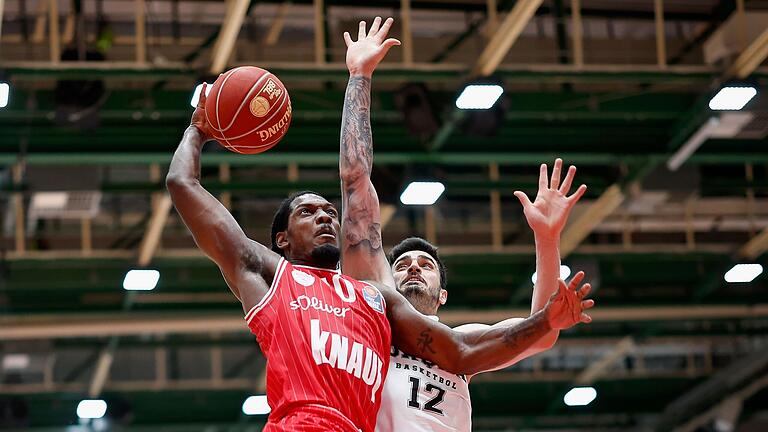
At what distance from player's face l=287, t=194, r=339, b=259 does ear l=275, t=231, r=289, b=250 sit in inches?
1.3

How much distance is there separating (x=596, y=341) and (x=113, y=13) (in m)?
10.8

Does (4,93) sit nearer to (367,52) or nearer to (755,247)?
(367,52)

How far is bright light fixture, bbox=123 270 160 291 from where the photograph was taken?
17.8 m

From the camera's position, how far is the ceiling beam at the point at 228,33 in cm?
1359

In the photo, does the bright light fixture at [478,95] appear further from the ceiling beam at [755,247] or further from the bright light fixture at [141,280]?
the ceiling beam at [755,247]

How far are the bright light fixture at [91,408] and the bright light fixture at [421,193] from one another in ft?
25.4

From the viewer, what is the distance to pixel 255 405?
22.9 metres

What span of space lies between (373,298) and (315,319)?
369mm

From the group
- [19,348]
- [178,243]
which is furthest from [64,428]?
[178,243]

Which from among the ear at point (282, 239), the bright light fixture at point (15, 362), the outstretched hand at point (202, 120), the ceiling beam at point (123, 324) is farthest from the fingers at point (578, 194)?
the bright light fixture at point (15, 362)

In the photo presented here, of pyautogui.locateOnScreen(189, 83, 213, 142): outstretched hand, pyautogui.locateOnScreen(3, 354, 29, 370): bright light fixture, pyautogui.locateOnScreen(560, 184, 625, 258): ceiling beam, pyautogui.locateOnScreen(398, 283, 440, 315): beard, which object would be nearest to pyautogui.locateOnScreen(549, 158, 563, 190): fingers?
pyautogui.locateOnScreen(398, 283, 440, 315): beard

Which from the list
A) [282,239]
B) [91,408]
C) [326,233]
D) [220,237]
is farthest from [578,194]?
[91,408]

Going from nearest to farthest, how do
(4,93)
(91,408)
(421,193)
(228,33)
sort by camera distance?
(4,93) < (228,33) < (421,193) < (91,408)

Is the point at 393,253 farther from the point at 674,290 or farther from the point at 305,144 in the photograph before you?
the point at 674,290
